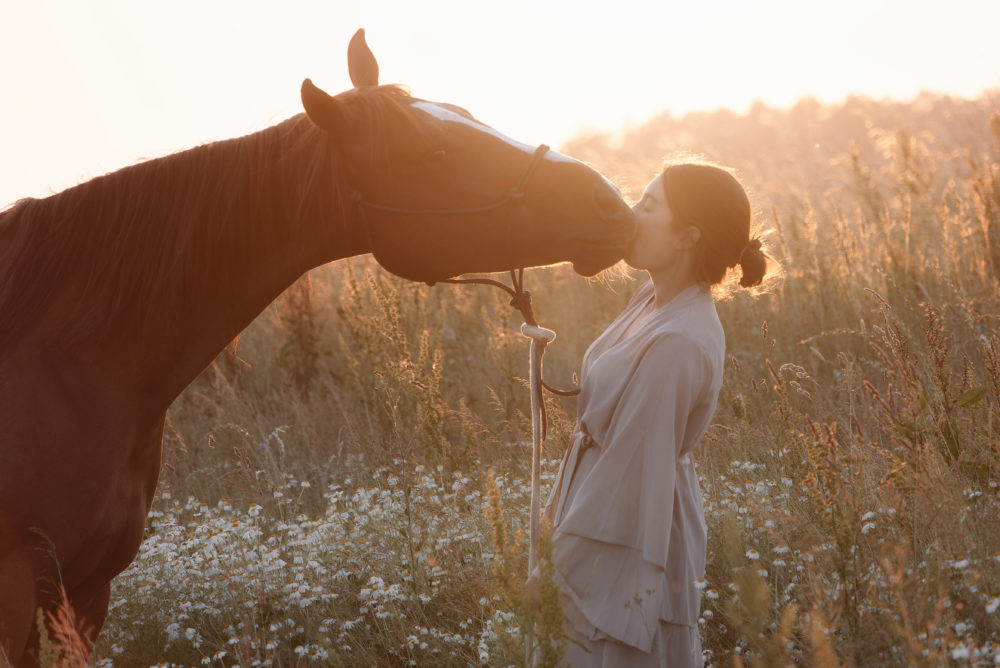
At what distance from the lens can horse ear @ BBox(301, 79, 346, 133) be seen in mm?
2129

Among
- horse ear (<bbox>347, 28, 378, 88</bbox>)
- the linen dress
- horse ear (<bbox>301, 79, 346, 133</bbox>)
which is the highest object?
horse ear (<bbox>347, 28, 378, 88</bbox>)

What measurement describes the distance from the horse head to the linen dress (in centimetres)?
36

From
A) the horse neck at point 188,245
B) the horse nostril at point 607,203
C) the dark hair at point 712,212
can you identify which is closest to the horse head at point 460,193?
the horse nostril at point 607,203

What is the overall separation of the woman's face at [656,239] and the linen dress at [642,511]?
201mm

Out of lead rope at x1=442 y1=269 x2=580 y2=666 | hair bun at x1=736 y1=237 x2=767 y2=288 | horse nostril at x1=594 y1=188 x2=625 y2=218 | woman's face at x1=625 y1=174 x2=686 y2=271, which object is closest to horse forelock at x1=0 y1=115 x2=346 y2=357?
lead rope at x1=442 y1=269 x2=580 y2=666

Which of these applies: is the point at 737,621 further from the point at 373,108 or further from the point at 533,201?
the point at 373,108

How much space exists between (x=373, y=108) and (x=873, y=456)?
2.70 m

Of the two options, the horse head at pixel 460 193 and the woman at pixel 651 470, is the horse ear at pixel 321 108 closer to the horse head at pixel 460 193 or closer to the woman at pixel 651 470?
the horse head at pixel 460 193

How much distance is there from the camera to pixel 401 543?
357cm

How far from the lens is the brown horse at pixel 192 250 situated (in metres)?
2.12

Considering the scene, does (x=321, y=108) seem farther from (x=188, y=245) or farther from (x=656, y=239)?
(x=656, y=239)

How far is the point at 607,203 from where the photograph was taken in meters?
2.36

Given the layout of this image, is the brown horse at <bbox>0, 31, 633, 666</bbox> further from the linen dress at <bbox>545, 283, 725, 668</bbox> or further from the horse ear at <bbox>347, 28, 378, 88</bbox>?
the linen dress at <bbox>545, 283, 725, 668</bbox>

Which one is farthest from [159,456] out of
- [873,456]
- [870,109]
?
[870,109]
